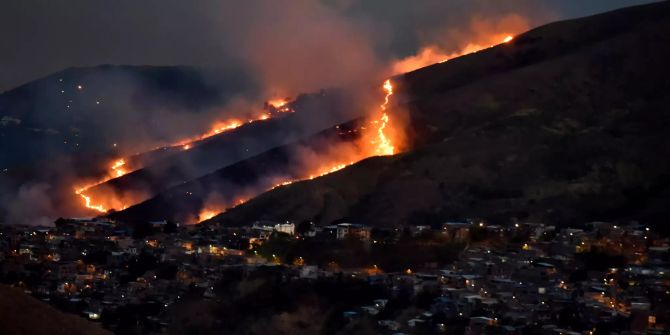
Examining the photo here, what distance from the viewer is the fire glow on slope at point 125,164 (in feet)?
286

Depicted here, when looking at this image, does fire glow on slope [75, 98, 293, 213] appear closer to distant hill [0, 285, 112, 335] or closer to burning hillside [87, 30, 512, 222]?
burning hillside [87, 30, 512, 222]

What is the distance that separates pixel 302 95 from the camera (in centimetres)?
10856

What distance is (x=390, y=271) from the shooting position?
53906 millimetres

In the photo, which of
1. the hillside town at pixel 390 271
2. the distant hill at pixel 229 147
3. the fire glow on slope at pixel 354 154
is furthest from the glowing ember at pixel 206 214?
the distant hill at pixel 229 147

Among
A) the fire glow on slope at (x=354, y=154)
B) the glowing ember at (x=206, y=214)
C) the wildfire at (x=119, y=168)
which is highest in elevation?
the wildfire at (x=119, y=168)

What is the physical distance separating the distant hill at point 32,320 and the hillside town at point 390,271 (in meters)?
20.9

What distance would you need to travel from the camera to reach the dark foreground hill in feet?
214

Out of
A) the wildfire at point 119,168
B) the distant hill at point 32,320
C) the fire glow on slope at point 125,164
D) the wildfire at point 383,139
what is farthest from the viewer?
the wildfire at point 119,168

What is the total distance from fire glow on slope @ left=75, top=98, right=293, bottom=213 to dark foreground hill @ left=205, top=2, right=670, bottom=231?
16261 mm

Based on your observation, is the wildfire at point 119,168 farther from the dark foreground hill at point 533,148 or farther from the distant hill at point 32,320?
the distant hill at point 32,320

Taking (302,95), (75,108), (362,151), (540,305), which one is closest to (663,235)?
(540,305)

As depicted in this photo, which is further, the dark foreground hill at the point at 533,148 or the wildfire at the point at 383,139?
the wildfire at the point at 383,139

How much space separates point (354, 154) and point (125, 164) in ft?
81.6

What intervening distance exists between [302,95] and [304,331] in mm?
63638
